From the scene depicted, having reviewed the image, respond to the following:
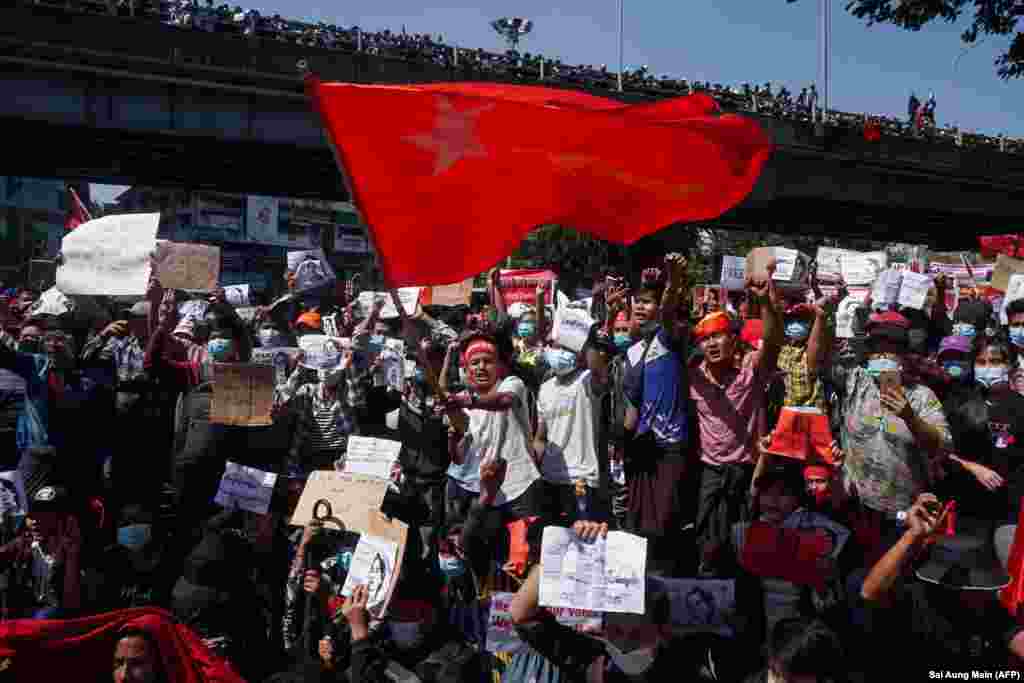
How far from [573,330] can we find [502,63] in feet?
84.9

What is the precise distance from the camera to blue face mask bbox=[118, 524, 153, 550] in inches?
226

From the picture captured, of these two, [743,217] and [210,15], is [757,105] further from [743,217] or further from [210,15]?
[210,15]

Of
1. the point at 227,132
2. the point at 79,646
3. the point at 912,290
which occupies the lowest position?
the point at 79,646

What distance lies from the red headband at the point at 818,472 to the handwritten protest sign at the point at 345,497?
2015 millimetres

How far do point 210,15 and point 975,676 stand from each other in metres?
25.6

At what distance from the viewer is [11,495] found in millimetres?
5625

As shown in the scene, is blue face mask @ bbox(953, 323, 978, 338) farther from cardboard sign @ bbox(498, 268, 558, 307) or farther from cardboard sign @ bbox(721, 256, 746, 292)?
cardboard sign @ bbox(498, 268, 558, 307)

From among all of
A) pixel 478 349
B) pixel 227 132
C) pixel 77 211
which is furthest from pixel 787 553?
pixel 227 132

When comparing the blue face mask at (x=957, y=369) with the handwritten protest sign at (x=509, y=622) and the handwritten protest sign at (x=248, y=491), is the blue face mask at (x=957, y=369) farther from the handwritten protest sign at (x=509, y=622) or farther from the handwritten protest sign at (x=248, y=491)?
the handwritten protest sign at (x=248, y=491)

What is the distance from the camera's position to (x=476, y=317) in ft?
28.5

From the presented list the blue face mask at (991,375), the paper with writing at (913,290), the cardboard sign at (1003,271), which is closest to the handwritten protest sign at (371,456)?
the blue face mask at (991,375)

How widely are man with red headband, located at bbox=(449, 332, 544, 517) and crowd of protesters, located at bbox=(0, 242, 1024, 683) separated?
0.01m

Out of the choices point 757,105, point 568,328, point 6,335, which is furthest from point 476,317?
point 757,105

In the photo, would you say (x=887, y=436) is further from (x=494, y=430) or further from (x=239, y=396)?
(x=239, y=396)
